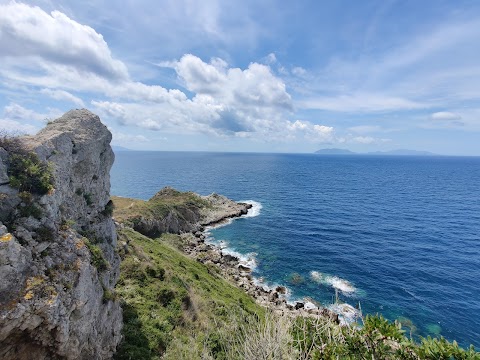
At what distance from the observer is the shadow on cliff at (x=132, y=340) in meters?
23.1

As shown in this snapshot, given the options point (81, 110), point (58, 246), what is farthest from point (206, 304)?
point (81, 110)

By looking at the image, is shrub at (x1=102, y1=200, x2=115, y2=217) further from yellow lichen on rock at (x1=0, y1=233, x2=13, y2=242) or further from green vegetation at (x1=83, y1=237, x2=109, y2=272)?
yellow lichen on rock at (x1=0, y1=233, x2=13, y2=242)

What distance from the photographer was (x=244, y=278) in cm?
6419

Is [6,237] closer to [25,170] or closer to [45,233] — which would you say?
[45,233]

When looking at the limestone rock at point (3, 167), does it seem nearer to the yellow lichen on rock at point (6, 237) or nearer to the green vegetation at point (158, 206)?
the yellow lichen on rock at point (6, 237)

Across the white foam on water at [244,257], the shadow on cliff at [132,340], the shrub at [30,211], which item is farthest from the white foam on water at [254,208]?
the shrub at [30,211]

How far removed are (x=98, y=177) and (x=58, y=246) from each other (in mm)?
11797

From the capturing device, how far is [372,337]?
16953 millimetres

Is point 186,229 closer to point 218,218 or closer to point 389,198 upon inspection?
point 218,218

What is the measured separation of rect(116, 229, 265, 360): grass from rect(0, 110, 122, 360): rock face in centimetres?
437

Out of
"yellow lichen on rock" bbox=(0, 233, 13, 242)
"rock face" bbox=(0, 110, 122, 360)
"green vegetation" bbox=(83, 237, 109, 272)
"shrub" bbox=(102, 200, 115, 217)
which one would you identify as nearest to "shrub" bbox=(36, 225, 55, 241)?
"rock face" bbox=(0, 110, 122, 360)

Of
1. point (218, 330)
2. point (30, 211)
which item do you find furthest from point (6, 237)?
point (218, 330)

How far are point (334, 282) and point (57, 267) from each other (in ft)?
188

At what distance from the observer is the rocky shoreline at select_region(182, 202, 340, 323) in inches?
2035
